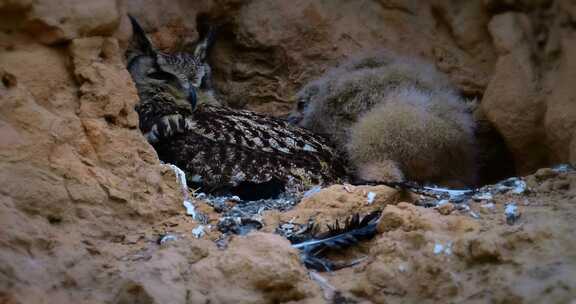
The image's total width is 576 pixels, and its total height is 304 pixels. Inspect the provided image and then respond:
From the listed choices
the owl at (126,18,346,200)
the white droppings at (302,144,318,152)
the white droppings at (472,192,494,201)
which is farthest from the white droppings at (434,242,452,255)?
the white droppings at (302,144,318,152)

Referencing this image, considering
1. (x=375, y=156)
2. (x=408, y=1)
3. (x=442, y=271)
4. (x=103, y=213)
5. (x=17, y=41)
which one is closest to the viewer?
(x=442, y=271)

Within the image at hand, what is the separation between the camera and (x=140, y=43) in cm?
362

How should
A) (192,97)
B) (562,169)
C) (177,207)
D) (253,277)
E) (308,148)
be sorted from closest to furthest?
(253,277) → (177,207) → (562,169) → (308,148) → (192,97)

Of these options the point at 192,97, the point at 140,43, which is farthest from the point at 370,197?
the point at 140,43

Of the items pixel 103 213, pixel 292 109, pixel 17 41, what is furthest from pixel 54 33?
pixel 292 109

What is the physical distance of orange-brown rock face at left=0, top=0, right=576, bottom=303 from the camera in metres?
1.81

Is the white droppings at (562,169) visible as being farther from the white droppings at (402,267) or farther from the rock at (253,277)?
the rock at (253,277)

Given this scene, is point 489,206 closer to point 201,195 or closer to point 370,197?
point 370,197

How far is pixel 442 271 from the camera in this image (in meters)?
1.87

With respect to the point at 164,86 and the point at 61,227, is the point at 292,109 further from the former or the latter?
the point at 61,227

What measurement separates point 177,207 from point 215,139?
886mm

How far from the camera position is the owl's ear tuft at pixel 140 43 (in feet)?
11.8

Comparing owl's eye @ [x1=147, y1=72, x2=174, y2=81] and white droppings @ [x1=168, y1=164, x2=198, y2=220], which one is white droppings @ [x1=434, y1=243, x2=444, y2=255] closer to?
white droppings @ [x1=168, y1=164, x2=198, y2=220]

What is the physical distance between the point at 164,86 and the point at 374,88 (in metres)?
0.96
